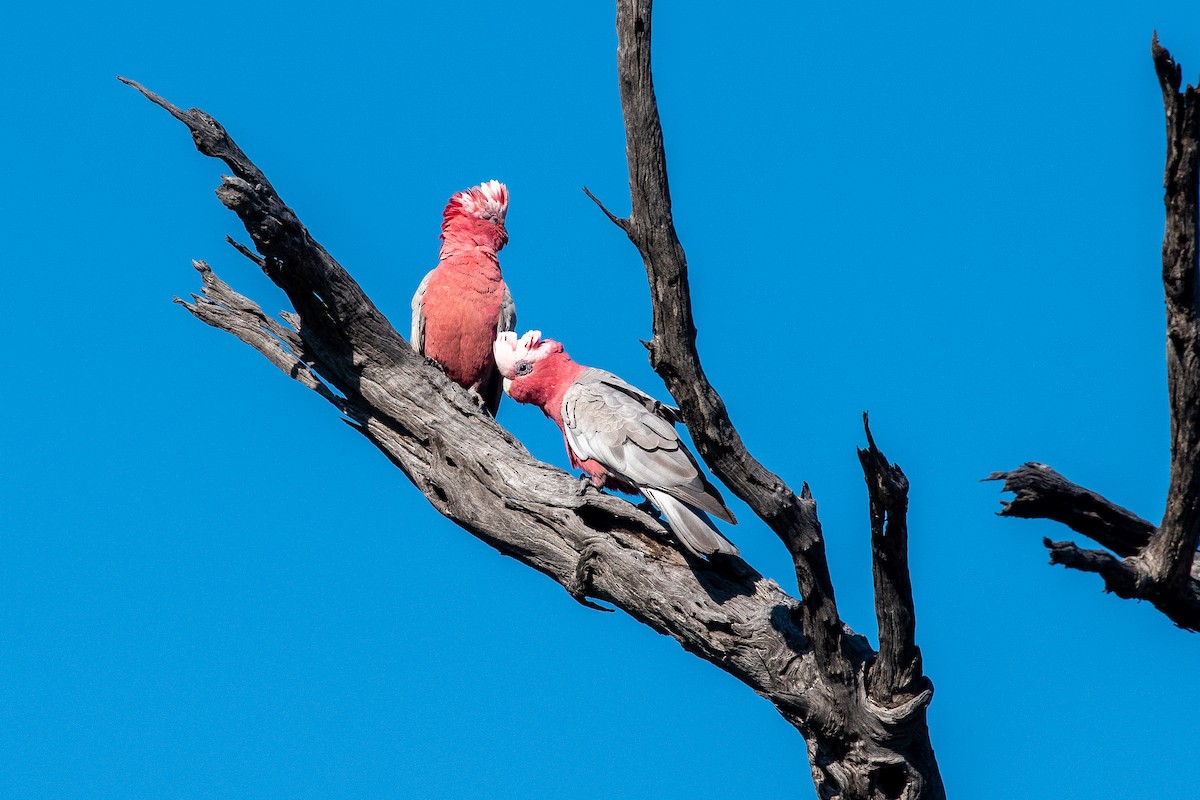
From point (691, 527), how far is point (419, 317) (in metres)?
3.69

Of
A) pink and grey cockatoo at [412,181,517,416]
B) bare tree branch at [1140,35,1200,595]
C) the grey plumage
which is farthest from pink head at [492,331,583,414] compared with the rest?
bare tree branch at [1140,35,1200,595]

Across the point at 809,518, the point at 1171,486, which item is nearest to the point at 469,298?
the point at 809,518

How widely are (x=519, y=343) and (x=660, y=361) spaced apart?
3.82 meters

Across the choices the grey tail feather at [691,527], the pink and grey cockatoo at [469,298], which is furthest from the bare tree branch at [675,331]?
the pink and grey cockatoo at [469,298]

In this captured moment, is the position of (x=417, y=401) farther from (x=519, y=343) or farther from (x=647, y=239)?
(x=647, y=239)

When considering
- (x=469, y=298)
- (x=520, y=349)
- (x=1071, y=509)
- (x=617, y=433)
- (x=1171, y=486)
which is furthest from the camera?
(x=469, y=298)

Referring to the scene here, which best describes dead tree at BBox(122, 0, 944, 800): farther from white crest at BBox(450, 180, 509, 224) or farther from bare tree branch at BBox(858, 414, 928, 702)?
white crest at BBox(450, 180, 509, 224)

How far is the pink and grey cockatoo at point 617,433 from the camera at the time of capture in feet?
24.3

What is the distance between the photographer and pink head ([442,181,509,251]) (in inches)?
395

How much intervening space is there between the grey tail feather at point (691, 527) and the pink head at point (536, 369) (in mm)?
1705

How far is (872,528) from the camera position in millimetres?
5754

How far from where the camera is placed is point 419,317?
9.90 metres

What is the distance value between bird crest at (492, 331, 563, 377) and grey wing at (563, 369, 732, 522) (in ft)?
1.53

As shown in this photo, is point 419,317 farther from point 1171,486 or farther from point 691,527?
point 1171,486
